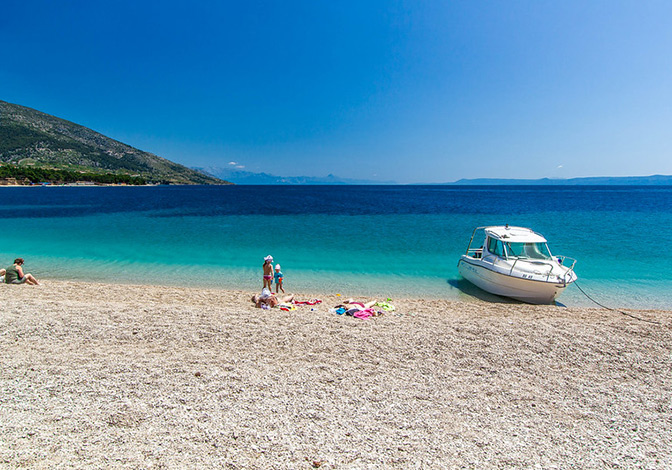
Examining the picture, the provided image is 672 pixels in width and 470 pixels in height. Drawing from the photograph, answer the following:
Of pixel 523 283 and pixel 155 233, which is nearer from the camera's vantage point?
pixel 523 283

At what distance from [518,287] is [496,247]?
2.28 metres

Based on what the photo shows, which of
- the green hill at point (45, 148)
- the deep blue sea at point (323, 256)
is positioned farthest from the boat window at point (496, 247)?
the green hill at point (45, 148)

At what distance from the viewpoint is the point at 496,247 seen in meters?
15.2

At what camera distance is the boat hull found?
13133 mm

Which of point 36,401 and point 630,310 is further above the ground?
point 36,401

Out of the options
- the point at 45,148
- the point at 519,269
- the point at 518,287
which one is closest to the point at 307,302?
the point at 518,287

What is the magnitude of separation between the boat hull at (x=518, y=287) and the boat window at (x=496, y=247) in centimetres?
90

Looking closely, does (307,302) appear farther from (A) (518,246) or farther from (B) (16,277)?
(B) (16,277)

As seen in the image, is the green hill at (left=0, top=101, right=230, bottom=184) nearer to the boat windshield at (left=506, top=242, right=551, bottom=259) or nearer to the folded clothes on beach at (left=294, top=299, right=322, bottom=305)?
the folded clothes on beach at (left=294, top=299, right=322, bottom=305)

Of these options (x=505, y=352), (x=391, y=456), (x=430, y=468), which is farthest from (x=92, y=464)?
(x=505, y=352)

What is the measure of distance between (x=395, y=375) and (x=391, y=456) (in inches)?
87.9

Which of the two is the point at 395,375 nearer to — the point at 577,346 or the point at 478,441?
the point at 478,441

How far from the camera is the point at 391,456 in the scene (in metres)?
4.54

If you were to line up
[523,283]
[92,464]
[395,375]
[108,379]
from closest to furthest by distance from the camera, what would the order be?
1. [92,464]
2. [108,379]
3. [395,375]
4. [523,283]
